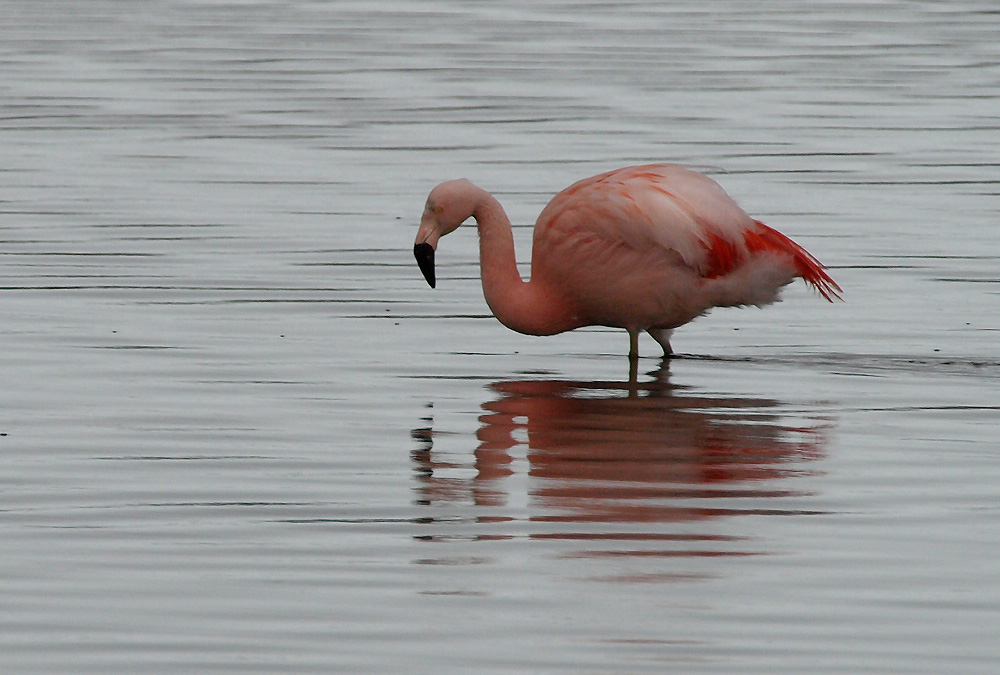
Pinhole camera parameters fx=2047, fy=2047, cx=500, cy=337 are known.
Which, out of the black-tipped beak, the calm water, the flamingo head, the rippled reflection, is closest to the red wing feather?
the calm water

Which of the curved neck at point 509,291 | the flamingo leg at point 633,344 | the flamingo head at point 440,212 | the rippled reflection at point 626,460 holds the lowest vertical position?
the rippled reflection at point 626,460

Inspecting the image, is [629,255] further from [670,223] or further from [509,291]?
[509,291]

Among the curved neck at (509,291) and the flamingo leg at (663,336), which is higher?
the curved neck at (509,291)

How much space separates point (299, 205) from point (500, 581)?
7298 mm

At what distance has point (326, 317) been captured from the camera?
9.87 metres

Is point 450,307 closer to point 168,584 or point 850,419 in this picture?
point 850,419

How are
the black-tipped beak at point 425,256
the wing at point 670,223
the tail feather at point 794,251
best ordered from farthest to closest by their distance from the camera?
the black-tipped beak at point 425,256 → the tail feather at point 794,251 → the wing at point 670,223

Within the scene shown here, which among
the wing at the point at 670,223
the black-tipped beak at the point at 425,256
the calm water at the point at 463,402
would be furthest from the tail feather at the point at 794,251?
the black-tipped beak at the point at 425,256

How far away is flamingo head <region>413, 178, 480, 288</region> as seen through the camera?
29.7 ft

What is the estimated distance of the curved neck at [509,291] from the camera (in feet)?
29.6

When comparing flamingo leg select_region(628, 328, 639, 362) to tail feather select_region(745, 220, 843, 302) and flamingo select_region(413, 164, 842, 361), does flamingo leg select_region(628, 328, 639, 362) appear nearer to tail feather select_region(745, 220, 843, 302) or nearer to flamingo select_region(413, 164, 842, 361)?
flamingo select_region(413, 164, 842, 361)

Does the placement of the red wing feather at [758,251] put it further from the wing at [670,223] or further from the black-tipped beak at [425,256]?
the black-tipped beak at [425,256]

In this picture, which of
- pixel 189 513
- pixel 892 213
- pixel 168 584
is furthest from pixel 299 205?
pixel 168 584

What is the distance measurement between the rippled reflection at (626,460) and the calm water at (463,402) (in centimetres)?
2
